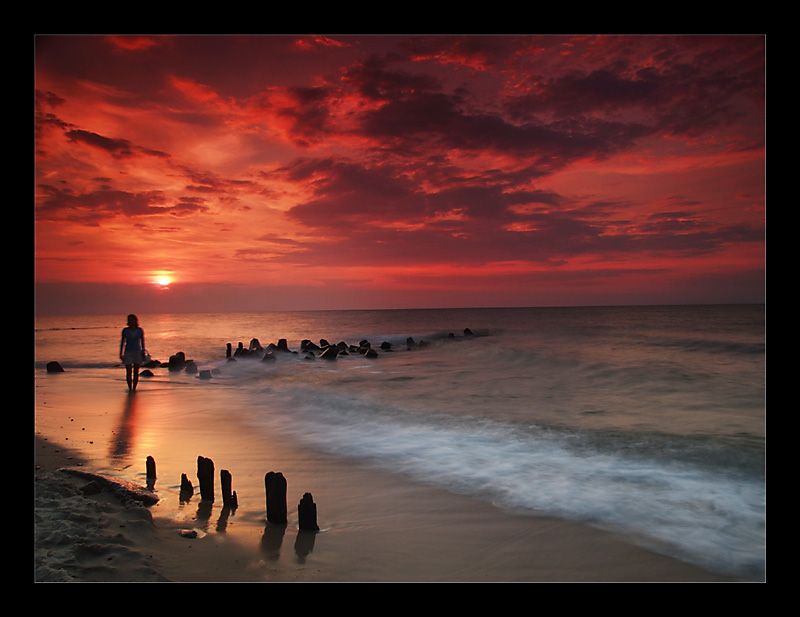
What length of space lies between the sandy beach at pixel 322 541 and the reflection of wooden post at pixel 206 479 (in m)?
0.12

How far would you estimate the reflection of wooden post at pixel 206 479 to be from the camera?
462 cm

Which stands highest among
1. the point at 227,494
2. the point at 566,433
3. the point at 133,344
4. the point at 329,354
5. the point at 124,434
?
the point at 133,344

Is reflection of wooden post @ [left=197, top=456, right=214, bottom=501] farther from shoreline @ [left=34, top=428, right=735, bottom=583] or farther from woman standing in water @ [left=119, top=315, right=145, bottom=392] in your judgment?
woman standing in water @ [left=119, top=315, right=145, bottom=392]

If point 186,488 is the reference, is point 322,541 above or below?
below

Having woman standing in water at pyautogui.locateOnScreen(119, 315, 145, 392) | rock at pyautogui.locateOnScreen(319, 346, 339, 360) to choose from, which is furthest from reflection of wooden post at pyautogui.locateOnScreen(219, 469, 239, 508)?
rock at pyautogui.locateOnScreen(319, 346, 339, 360)

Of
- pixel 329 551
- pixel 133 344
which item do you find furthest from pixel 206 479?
pixel 133 344

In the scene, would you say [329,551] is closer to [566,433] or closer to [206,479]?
[206,479]

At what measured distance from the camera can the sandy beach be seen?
3488mm

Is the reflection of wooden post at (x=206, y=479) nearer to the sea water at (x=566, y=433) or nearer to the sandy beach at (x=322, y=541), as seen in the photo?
the sandy beach at (x=322, y=541)

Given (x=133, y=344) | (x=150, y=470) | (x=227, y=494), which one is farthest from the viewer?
(x=133, y=344)

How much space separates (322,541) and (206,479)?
1.48 metres

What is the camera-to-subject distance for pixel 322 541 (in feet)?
13.2
